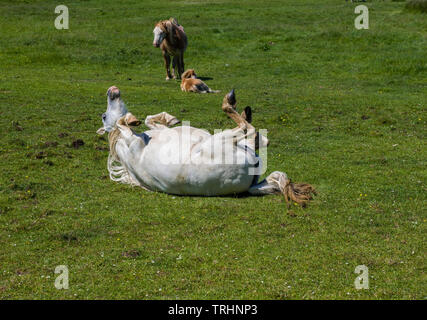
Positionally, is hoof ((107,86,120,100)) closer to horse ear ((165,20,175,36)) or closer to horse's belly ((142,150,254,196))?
horse's belly ((142,150,254,196))

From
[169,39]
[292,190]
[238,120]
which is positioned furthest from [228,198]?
[169,39]

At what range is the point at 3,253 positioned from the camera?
22.6 feet

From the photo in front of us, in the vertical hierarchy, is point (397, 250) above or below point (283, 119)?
below

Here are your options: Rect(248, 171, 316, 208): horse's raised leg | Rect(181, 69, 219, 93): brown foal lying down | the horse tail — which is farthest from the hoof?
Rect(181, 69, 219, 93): brown foal lying down

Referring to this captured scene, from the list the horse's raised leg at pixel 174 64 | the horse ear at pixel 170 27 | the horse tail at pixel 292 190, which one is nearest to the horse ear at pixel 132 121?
the horse tail at pixel 292 190

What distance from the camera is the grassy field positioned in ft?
20.6

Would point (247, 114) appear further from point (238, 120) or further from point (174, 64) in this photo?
point (174, 64)

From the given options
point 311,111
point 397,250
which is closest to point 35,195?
point 397,250

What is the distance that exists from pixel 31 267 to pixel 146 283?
1.49 metres

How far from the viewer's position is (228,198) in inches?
343

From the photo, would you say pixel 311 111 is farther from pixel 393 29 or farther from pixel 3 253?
pixel 393 29

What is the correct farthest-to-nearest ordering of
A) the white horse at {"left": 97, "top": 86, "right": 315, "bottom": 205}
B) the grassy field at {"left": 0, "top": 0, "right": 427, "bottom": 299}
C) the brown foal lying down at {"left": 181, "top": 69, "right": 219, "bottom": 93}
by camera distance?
the brown foal lying down at {"left": 181, "top": 69, "right": 219, "bottom": 93} → the white horse at {"left": 97, "top": 86, "right": 315, "bottom": 205} → the grassy field at {"left": 0, "top": 0, "right": 427, "bottom": 299}

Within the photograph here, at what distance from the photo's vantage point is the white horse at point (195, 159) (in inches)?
324

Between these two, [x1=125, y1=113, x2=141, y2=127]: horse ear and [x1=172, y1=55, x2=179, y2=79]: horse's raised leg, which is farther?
[x1=172, y1=55, x2=179, y2=79]: horse's raised leg
